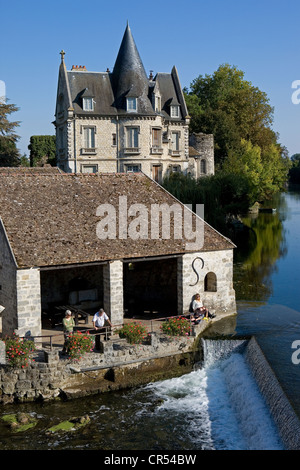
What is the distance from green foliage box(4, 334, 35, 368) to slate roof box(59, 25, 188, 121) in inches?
1155

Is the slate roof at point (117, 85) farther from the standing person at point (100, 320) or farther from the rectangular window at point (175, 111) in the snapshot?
the standing person at point (100, 320)

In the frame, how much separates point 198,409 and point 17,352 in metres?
5.53

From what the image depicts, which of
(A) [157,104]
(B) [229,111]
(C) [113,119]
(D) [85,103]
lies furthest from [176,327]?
(B) [229,111]

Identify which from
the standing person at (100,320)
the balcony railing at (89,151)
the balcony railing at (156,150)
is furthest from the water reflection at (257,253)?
the balcony railing at (89,151)

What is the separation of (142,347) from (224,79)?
64.4 metres

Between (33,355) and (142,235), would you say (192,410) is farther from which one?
(142,235)

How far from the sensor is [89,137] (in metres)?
43.6

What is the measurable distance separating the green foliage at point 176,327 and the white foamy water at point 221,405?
947 millimetres

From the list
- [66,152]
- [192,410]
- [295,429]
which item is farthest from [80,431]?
[66,152]

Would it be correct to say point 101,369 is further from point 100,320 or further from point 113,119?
point 113,119

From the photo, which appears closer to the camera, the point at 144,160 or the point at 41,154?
the point at 144,160

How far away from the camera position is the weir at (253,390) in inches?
524

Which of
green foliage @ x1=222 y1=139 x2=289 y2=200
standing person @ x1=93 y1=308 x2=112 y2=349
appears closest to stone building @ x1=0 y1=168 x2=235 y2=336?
standing person @ x1=93 y1=308 x2=112 y2=349
